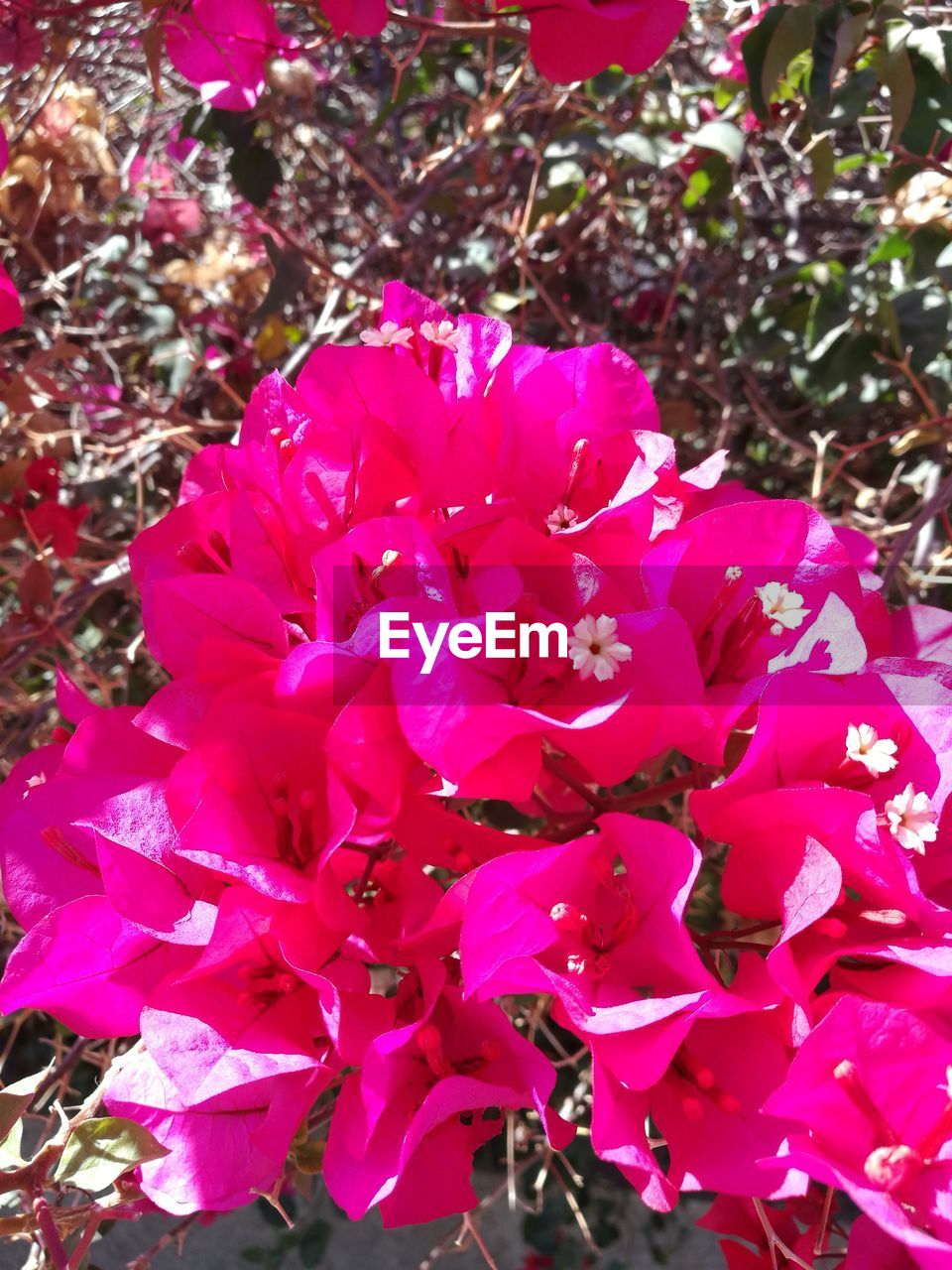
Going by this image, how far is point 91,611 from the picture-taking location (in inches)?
44.9

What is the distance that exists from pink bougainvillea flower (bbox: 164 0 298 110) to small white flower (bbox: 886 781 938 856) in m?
0.63

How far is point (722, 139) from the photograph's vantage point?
873 millimetres

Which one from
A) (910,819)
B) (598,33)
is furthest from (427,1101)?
(598,33)

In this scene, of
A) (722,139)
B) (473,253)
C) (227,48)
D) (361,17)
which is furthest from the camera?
(473,253)

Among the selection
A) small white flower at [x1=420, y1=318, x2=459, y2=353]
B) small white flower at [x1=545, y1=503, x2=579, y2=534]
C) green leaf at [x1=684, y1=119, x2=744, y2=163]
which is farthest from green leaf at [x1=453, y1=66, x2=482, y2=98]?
small white flower at [x1=545, y1=503, x2=579, y2=534]

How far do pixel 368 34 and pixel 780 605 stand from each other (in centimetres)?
42

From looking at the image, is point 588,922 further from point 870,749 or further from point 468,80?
point 468,80

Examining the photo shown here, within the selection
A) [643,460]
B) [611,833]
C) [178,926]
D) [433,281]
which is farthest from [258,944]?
[433,281]

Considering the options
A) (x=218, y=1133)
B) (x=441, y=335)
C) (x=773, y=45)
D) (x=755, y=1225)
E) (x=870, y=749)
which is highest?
(x=773, y=45)

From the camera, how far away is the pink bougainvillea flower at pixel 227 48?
728 millimetres

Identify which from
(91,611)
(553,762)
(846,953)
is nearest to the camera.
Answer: (846,953)

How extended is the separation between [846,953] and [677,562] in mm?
169

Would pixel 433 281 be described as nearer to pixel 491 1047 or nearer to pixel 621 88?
pixel 621 88

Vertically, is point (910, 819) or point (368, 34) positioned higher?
point (368, 34)
